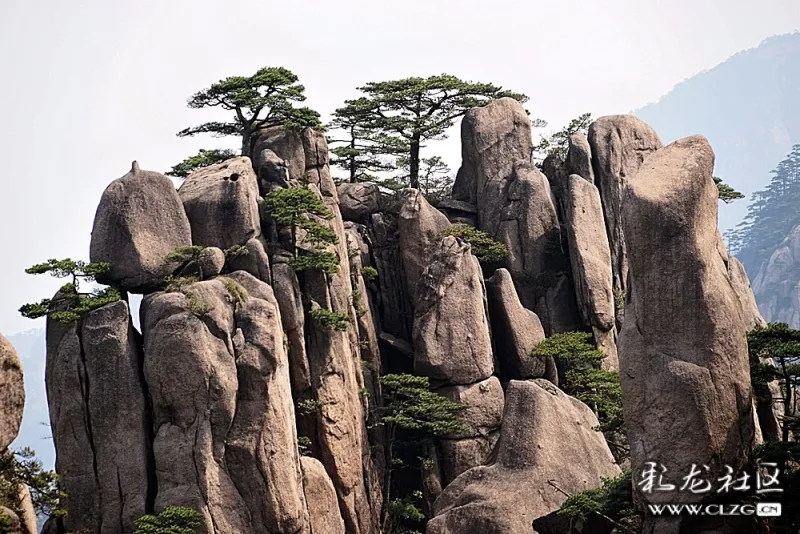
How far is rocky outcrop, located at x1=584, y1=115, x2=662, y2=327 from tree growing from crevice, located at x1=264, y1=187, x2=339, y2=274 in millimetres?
11255

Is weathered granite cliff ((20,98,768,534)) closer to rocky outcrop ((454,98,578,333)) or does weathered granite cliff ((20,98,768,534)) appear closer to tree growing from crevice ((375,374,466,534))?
rocky outcrop ((454,98,578,333))

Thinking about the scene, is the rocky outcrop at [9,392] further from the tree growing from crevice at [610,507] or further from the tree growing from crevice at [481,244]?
the tree growing from crevice at [481,244]

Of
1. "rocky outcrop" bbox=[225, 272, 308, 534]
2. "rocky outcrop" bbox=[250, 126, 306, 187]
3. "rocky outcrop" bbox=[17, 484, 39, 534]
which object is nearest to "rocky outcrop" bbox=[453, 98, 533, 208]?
"rocky outcrop" bbox=[250, 126, 306, 187]

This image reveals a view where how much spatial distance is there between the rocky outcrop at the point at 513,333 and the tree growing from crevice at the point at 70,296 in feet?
45.1

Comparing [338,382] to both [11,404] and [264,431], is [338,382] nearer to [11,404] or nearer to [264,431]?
[264,431]

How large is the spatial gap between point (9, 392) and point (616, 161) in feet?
89.0

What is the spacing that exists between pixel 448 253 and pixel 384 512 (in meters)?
8.41

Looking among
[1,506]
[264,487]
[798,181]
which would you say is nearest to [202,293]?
[264,487]

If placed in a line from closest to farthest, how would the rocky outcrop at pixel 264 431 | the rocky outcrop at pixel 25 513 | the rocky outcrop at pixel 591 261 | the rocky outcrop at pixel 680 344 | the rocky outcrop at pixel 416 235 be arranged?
1. the rocky outcrop at pixel 25 513
2. the rocky outcrop at pixel 680 344
3. the rocky outcrop at pixel 264 431
4. the rocky outcrop at pixel 591 261
5. the rocky outcrop at pixel 416 235

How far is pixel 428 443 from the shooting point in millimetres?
34781

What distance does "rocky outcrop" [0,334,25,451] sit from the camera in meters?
17.8

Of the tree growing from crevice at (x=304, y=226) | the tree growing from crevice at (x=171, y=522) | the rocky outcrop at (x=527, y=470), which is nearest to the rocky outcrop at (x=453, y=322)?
the tree growing from crevice at (x=304, y=226)

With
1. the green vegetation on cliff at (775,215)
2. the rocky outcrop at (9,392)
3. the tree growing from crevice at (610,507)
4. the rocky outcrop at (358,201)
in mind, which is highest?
the green vegetation on cliff at (775,215)

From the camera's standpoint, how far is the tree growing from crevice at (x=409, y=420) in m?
33.8
